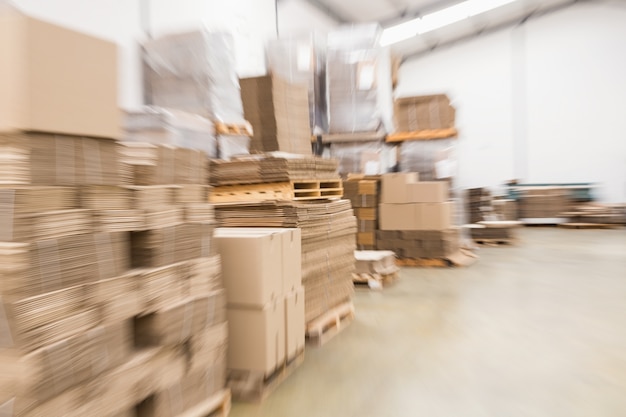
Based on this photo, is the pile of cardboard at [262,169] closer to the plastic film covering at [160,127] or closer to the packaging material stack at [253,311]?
the plastic film covering at [160,127]

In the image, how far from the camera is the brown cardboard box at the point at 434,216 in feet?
22.1

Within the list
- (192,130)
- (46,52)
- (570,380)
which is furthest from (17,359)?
(192,130)

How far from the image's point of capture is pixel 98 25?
464cm

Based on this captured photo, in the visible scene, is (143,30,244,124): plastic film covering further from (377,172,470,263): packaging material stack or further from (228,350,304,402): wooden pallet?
(377,172,470,263): packaging material stack

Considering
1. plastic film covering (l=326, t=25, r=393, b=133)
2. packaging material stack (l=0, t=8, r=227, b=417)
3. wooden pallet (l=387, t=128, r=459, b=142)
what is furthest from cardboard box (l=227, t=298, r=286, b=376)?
wooden pallet (l=387, t=128, r=459, b=142)

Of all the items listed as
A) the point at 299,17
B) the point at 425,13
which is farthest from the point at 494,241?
the point at 425,13

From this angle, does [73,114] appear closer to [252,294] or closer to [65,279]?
[65,279]

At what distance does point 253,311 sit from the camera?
263 cm

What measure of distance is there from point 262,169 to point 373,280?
237 cm

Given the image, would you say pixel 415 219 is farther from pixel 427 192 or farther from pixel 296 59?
pixel 296 59

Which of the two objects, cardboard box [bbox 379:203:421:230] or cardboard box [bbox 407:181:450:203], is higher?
cardboard box [bbox 407:181:450:203]

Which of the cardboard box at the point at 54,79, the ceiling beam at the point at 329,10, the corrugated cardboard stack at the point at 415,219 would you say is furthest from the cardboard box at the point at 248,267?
the ceiling beam at the point at 329,10

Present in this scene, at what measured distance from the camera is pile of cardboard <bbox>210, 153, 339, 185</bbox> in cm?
355

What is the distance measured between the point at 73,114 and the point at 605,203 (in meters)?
14.3
